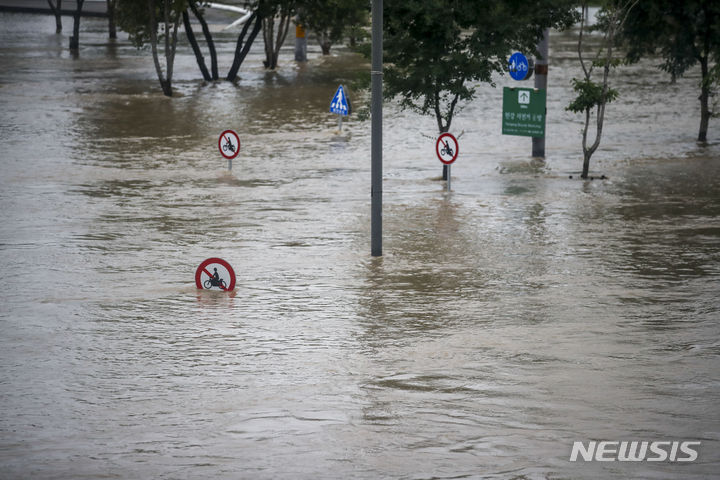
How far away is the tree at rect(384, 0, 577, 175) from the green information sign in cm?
169

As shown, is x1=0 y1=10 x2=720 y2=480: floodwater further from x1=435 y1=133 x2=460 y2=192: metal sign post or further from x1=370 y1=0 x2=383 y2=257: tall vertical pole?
x1=435 y1=133 x2=460 y2=192: metal sign post

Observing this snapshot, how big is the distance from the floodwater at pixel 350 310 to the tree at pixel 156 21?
30.6 ft

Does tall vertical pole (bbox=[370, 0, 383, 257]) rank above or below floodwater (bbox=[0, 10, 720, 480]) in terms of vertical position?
above

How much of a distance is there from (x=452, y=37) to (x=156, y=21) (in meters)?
18.2

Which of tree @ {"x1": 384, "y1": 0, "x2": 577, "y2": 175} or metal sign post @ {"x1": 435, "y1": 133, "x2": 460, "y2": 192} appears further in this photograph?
tree @ {"x1": 384, "y1": 0, "x2": 577, "y2": 175}

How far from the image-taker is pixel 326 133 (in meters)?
27.4

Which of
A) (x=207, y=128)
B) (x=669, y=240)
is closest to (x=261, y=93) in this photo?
(x=207, y=128)

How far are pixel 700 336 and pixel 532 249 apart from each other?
14.6 feet

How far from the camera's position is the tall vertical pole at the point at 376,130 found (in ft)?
47.8

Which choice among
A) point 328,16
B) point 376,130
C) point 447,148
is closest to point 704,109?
point 447,148

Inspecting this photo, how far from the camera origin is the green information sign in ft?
75.5

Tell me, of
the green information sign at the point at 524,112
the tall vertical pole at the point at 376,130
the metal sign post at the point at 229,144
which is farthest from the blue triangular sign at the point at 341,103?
the tall vertical pole at the point at 376,130

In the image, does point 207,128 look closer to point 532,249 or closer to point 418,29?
point 418,29

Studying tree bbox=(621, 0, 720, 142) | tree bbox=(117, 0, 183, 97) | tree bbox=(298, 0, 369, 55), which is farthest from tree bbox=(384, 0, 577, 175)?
tree bbox=(298, 0, 369, 55)
